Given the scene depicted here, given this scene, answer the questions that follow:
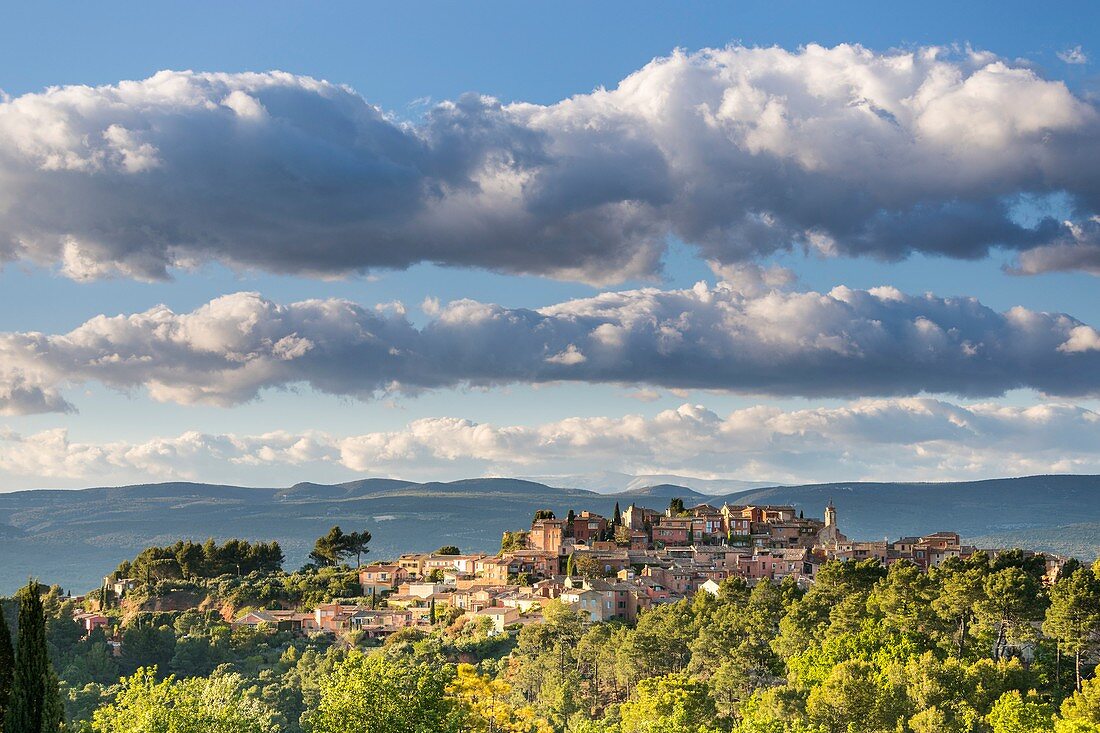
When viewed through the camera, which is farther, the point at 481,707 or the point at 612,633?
the point at 612,633

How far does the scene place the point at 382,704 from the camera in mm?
49688

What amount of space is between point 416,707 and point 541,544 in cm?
8796

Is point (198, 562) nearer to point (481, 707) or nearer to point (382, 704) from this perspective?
point (481, 707)

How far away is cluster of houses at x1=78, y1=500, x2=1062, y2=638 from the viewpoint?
373 ft

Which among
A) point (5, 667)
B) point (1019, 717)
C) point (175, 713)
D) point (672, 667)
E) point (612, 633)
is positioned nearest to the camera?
point (5, 667)

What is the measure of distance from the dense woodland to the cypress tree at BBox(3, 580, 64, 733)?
0.07 meters

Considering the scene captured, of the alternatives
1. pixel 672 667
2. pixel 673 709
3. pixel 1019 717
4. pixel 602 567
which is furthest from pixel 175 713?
pixel 602 567

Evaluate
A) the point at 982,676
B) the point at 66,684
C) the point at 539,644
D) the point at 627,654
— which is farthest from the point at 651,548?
the point at 982,676

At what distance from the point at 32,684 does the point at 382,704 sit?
46.3ft

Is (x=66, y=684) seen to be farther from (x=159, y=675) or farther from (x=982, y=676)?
(x=982, y=676)

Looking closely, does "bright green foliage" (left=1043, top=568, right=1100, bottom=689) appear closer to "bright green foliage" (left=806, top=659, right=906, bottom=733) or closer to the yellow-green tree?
"bright green foliage" (left=806, top=659, right=906, bottom=733)

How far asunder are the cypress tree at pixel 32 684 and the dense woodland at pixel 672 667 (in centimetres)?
7

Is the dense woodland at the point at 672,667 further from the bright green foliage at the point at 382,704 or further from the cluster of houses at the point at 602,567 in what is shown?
the cluster of houses at the point at 602,567

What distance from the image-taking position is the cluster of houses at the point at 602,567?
11381cm
